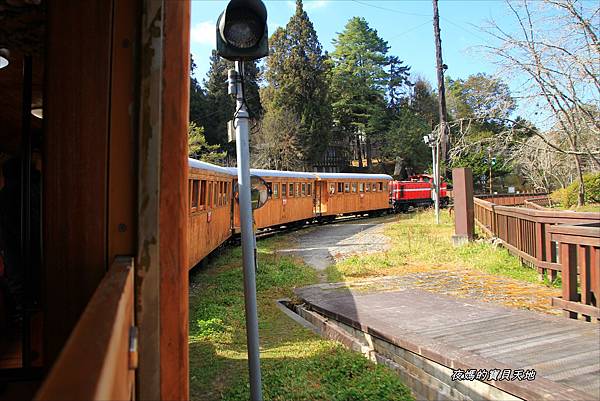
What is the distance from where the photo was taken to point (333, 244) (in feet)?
48.1

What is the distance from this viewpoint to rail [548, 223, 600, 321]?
4.93m

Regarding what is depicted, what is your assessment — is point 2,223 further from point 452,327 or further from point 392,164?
point 392,164

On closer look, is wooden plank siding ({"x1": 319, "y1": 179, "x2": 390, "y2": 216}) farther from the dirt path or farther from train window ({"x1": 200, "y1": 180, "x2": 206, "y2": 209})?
train window ({"x1": 200, "y1": 180, "x2": 206, "y2": 209})

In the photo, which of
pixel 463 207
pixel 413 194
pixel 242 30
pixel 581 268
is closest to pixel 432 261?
pixel 463 207

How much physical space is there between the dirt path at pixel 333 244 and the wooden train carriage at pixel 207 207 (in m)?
2.09

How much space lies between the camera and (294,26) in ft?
129

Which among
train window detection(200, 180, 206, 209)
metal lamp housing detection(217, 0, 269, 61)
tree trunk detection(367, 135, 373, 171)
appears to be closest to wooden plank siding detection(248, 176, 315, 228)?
train window detection(200, 180, 206, 209)

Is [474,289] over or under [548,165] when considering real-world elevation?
under

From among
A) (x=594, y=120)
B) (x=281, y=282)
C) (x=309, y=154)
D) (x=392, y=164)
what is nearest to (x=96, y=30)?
(x=281, y=282)

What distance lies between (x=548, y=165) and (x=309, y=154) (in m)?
22.6

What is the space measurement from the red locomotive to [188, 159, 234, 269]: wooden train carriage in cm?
1737

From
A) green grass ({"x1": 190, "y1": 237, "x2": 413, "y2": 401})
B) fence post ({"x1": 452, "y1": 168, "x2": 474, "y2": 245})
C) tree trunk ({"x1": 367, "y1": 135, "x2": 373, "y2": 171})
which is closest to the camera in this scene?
green grass ({"x1": 190, "y1": 237, "x2": 413, "y2": 401})

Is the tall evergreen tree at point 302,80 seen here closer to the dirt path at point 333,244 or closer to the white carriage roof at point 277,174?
the white carriage roof at point 277,174

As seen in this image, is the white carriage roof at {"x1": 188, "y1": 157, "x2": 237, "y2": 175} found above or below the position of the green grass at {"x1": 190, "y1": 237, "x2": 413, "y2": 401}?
above
